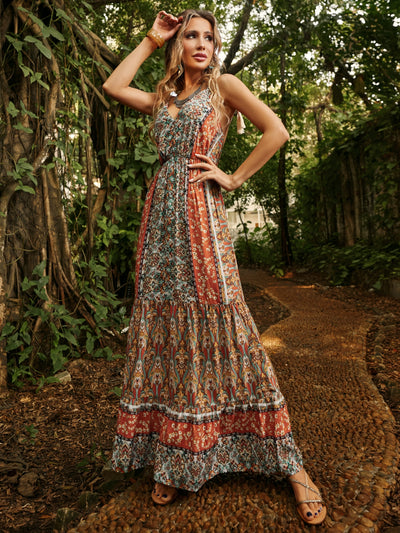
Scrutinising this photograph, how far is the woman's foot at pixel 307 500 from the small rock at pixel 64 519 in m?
0.80

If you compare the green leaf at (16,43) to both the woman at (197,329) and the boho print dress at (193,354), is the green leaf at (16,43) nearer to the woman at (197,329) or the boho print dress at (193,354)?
the woman at (197,329)

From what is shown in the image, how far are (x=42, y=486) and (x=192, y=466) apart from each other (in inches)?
32.6

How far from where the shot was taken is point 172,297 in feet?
5.16

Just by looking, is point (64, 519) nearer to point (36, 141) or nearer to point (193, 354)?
point (193, 354)

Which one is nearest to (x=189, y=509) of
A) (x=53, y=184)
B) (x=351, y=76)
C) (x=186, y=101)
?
(x=186, y=101)

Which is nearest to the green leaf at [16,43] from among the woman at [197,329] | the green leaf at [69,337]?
the woman at [197,329]

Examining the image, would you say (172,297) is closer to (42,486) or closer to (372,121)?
(42,486)

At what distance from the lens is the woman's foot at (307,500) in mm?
1396

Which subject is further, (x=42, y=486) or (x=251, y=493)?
(x=42, y=486)

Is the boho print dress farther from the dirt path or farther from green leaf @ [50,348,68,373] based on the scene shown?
green leaf @ [50,348,68,373]

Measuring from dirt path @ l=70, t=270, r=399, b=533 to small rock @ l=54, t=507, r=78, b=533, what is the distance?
0.29ft

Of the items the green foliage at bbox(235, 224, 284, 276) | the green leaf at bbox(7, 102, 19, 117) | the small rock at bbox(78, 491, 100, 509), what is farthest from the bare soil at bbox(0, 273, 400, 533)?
the green foliage at bbox(235, 224, 284, 276)

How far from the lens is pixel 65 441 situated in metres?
2.24

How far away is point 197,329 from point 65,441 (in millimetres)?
1216
